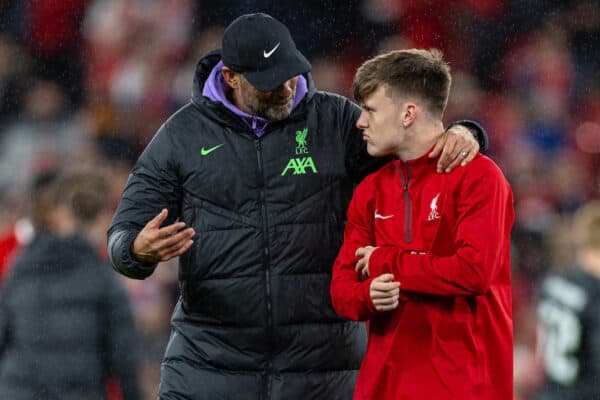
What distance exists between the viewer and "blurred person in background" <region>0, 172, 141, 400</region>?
4.16 metres

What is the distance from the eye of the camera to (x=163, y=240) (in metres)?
2.85

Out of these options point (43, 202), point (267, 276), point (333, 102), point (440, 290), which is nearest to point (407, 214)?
point (440, 290)

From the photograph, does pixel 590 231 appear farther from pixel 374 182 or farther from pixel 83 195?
pixel 83 195

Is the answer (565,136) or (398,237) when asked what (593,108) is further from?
(398,237)

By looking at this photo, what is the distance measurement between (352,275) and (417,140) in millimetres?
421

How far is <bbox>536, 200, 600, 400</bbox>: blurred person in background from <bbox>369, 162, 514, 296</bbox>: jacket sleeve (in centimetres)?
186

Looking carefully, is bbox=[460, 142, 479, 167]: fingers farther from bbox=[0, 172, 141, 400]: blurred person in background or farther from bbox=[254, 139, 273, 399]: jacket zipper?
bbox=[0, 172, 141, 400]: blurred person in background

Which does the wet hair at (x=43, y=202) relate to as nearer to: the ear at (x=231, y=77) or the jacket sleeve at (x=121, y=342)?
→ the jacket sleeve at (x=121, y=342)

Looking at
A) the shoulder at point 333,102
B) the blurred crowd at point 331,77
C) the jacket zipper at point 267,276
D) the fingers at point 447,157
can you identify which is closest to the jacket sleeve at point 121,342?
the jacket zipper at point 267,276

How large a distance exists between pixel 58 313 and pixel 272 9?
201 inches

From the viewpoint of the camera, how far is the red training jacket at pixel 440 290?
2686mm

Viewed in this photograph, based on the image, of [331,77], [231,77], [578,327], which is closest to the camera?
[231,77]

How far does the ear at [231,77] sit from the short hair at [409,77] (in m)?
0.43

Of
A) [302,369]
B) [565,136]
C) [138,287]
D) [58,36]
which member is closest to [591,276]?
[302,369]
